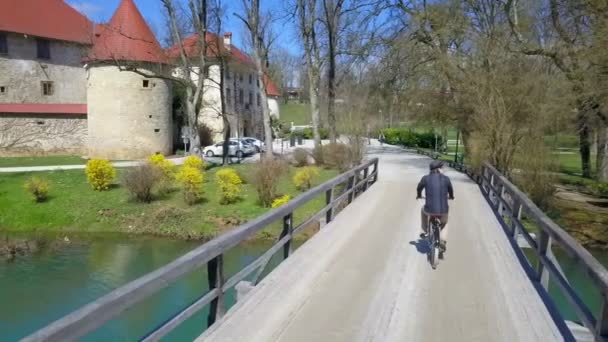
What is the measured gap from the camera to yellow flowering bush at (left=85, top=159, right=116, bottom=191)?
23000 mm

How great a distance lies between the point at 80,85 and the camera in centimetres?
4150

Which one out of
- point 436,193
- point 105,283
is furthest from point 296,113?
point 436,193

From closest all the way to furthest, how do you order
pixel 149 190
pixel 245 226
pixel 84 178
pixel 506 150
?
pixel 245 226 → pixel 506 150 → pixel 149 190 → pixel 84 178

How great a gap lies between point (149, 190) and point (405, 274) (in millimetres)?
16821

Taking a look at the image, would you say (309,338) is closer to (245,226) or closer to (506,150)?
(245,226)

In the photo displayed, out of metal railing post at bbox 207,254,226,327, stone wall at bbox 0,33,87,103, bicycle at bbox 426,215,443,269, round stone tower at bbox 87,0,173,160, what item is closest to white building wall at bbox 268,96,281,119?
stone wall at bbox 0,33,87,103

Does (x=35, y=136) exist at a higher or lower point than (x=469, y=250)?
higher

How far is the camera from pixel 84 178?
83.8 feet

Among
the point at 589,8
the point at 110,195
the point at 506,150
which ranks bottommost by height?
the point at 110,195

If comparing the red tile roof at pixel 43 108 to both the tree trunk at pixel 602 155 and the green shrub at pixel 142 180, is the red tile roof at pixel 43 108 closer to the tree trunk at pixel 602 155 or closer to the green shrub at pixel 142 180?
the green shrub at pixel 142 180

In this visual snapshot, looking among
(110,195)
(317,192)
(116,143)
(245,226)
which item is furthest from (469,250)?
(116,143)

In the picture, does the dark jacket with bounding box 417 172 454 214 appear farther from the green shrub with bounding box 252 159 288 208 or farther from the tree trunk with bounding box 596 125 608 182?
the tree trunk with bounding box 596 125 608 182

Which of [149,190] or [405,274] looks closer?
[405,274]

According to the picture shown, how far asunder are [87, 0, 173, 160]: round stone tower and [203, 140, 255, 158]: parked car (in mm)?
4711
